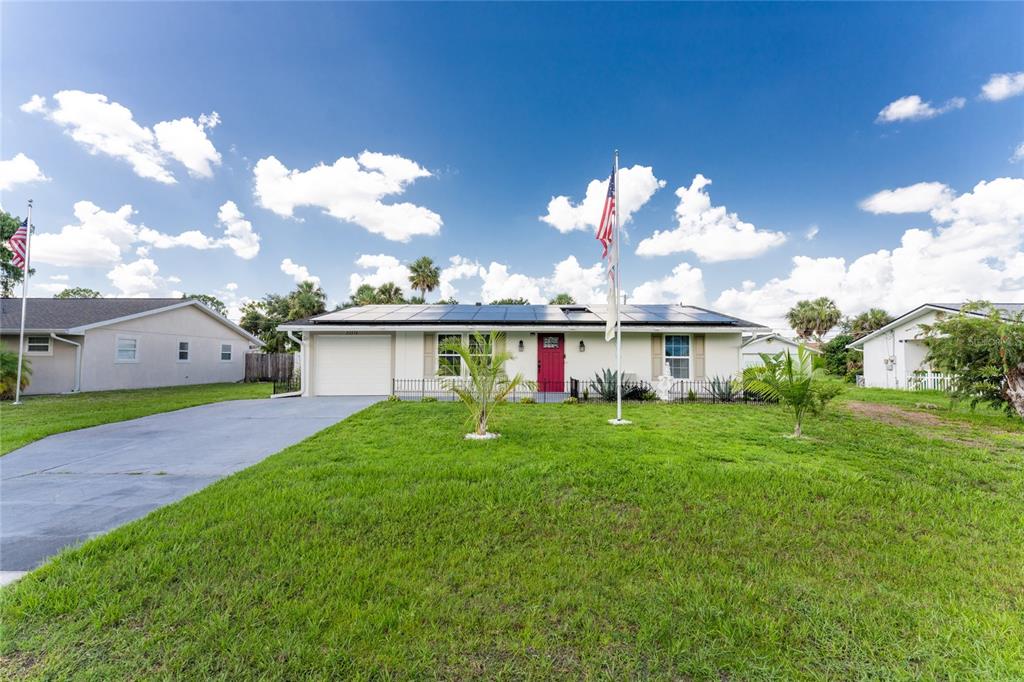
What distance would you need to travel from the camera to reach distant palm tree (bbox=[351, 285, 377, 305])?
98.5 feet

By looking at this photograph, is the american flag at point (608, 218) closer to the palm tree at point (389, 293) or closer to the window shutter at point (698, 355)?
the window shutter at point (698, 355)

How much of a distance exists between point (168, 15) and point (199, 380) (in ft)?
52.6

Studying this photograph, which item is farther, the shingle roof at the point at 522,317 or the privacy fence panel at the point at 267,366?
the privacy fence panel at the point at 267,366

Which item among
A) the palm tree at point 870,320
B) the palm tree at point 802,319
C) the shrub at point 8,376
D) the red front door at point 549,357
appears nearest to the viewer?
the shrub at point 8,376

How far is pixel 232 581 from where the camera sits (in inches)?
98.5

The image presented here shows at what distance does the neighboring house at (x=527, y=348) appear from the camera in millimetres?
13336

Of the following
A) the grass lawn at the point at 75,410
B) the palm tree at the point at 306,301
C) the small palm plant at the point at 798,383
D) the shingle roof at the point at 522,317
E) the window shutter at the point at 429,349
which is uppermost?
the palm tree at the point at 306,301

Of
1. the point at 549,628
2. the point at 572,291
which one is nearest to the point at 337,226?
the point at 549,628

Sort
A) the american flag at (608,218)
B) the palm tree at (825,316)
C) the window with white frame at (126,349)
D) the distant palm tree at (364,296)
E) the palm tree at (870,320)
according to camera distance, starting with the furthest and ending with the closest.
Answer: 1. the palm tree at (825,316)
2. the distant palm tree at (364,296)
3. the palm tree at (870,320)
4. the window with white frame at (126,349)
5. the american flag at (608,218)

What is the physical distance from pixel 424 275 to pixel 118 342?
1976 cm

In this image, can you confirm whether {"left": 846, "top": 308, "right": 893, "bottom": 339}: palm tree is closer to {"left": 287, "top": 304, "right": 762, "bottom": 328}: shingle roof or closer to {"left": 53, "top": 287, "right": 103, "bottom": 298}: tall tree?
{"left": 287, "top": 304, "right": 762, "bottom": 328}: shingle roof

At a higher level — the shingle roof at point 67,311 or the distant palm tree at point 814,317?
the distant palm tree at point 814,317

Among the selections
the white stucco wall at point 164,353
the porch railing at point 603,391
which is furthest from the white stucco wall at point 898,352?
the white stucco wall at point 164,353

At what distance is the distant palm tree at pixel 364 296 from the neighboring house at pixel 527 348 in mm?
16700
